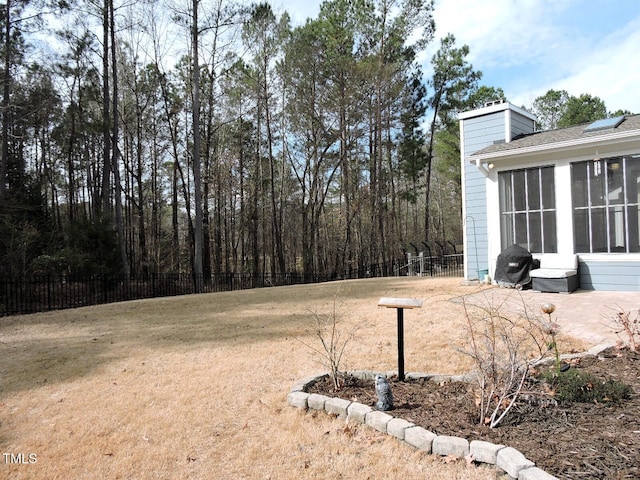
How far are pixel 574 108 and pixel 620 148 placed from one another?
1943cm

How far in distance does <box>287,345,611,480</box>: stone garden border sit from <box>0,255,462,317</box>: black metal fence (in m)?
8.86

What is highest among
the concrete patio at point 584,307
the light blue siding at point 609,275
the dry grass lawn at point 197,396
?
the light blue siding at point 609,275

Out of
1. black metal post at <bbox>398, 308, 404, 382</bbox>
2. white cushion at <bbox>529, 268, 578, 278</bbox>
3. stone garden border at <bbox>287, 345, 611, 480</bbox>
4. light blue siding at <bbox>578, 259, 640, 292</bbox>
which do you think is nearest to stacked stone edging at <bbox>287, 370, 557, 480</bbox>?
stone garden border at <bbox>287, 345, 611, 480</bbox>

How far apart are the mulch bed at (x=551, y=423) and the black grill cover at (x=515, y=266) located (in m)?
4.22

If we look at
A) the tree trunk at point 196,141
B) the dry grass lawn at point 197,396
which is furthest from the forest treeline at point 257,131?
the dry grass lawn at point 197,396

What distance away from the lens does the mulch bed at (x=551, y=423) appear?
2.01 m

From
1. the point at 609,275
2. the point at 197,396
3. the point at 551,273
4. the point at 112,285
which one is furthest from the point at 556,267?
the point at 112,285

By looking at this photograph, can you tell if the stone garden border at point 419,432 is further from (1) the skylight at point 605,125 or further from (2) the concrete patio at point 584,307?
(1) the skylight at point 605,125

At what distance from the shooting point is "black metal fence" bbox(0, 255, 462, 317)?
9578mm

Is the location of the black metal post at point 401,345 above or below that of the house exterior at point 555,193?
below

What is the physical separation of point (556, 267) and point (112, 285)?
1214cm

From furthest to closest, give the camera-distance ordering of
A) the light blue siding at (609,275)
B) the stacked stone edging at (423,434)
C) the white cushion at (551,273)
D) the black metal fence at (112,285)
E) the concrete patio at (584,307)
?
1. the black metal fence at (112,285)
2. the white cushion at (551,273)
3. the light blue siding at (609,275)
4. the concrete patio at (584,307)
5. the stacked stone edging at (423,434)

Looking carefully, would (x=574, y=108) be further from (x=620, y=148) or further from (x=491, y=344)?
(x=491, y=344)

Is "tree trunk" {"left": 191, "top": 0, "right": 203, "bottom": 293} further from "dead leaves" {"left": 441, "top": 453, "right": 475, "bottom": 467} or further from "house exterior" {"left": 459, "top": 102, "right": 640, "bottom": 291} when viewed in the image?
"dead leaves" {"left": 441, "top": 453, "right": 475, "bottom": 467}
